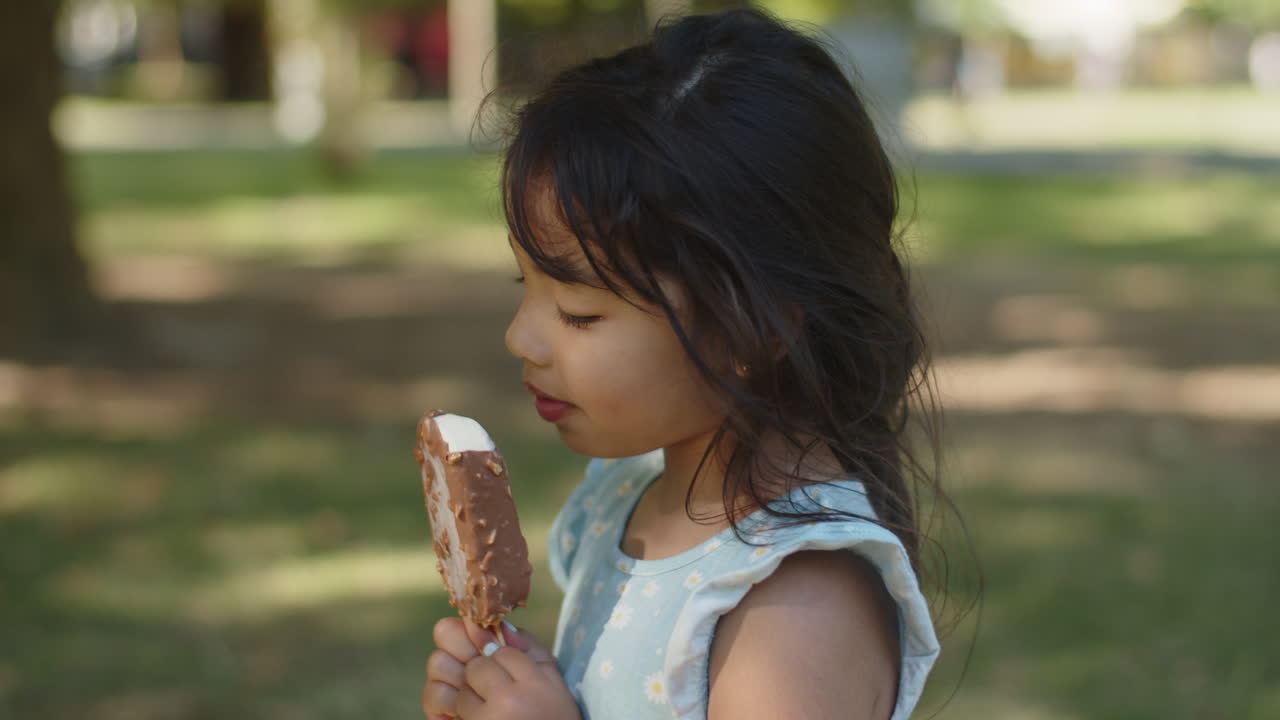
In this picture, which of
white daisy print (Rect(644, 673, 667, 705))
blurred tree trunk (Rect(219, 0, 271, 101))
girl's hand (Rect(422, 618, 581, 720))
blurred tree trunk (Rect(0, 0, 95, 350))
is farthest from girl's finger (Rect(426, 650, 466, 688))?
blurred tree trunk (Rect(219, 0, 271, 101))

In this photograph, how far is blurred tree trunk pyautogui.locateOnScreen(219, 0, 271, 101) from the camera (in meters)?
39.3

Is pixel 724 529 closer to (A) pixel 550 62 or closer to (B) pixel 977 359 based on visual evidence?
(A) pixel 550 62

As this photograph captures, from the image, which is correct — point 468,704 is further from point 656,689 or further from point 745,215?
point 745,215

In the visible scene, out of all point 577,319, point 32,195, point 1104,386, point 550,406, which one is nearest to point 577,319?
point 577,319

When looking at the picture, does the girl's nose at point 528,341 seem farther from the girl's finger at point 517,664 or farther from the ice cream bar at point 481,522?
the girl's finger at point 517,664

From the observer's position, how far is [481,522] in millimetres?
1712

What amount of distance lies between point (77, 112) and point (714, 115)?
34.6 m

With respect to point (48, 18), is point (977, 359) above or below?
below

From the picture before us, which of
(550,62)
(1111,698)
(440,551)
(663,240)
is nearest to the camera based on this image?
(663,240)

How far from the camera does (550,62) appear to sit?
2020mm

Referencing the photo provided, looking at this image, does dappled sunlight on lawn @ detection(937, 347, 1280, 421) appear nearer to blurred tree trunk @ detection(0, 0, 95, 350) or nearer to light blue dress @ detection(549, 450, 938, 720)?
blurred tree trunk @ detection(0, 0, 95, 350)

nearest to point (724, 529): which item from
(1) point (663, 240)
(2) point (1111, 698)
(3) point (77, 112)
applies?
(1) point (663, 240)

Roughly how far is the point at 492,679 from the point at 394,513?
3991mm

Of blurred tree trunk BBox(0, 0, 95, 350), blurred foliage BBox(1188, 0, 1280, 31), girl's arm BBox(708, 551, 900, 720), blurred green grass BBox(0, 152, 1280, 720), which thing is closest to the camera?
girl's arm BBox(708, 551, 900, 720)
